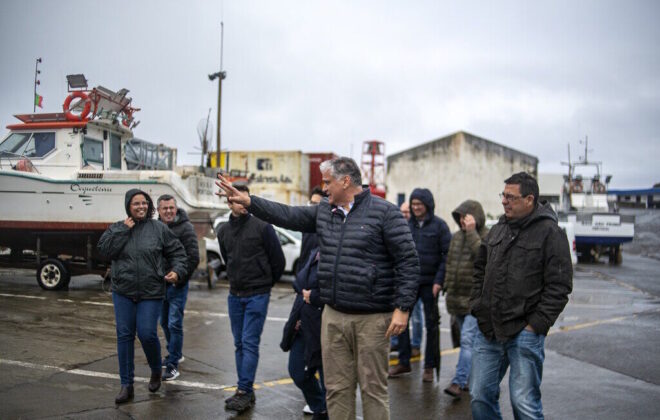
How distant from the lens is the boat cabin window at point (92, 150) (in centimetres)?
1137

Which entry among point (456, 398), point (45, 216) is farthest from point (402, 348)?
point (45, 216)

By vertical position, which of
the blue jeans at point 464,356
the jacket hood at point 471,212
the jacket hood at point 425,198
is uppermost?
the jacket hood at point 425,198

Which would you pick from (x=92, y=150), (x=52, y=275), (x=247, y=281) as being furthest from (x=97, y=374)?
(x=92, y=150)

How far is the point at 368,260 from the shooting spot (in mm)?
3639

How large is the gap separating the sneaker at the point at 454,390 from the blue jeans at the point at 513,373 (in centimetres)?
178

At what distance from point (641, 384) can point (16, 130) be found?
12.0 metres

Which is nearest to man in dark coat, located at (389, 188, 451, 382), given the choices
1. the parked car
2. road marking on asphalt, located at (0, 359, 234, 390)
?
road marking on asphalt, located at (0, 359, 234, 390)

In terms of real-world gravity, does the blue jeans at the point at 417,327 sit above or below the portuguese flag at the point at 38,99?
below

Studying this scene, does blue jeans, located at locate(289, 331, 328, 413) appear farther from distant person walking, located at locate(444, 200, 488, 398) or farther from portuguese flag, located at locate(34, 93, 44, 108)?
portuguese flag, located at locate(34, 93, 44, 108)

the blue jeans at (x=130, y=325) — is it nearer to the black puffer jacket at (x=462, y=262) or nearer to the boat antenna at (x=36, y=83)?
the boat antenna at (x=36, y=83)

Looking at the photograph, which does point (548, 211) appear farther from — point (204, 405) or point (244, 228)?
point (204, 405)

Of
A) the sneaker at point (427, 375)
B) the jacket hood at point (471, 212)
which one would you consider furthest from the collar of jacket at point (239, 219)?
the sneaker at point (427, 375)

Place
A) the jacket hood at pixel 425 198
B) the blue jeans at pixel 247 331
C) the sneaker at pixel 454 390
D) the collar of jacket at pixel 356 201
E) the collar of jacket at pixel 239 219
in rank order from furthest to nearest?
the jacket hood at pixel 425 198 → the sneaker at pixel 454 390 → the collar of jacket at pixel 239 219 → the blue jeans at pixel 247 331 → the collar of jacket at pixel 356 201

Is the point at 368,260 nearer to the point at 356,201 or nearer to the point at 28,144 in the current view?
the point at 356,201
